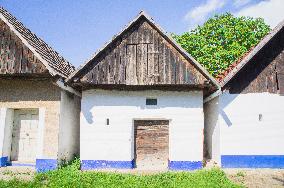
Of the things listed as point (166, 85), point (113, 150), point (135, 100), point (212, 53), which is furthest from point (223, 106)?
point (212, 53)

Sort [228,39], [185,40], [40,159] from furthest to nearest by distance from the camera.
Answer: [185,40]
[228,39]
[40,159]

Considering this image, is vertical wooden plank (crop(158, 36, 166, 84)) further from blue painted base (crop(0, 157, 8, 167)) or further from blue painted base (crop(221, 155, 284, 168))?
blue painted base (crop(0, 157, 8, 167))

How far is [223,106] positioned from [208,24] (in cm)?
1735

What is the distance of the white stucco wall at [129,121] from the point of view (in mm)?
11523

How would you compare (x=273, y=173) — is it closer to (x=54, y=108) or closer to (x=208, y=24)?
(x=54, y=108)

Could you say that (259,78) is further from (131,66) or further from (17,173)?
(17,173)

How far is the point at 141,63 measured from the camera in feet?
37.6

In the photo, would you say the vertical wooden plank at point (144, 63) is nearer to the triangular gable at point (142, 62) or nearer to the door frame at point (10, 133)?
the triangular gable at point (142, 62)

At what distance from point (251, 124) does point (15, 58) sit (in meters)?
9.35

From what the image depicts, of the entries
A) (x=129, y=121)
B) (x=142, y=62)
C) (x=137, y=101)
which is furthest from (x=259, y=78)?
(x=129, y=121)

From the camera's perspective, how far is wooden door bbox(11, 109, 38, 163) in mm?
11883

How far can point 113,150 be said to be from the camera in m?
11.5

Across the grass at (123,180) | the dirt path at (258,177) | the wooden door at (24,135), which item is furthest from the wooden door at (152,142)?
the wooden door at (24,135)

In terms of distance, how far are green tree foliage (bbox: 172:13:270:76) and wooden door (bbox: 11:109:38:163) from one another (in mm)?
17508
